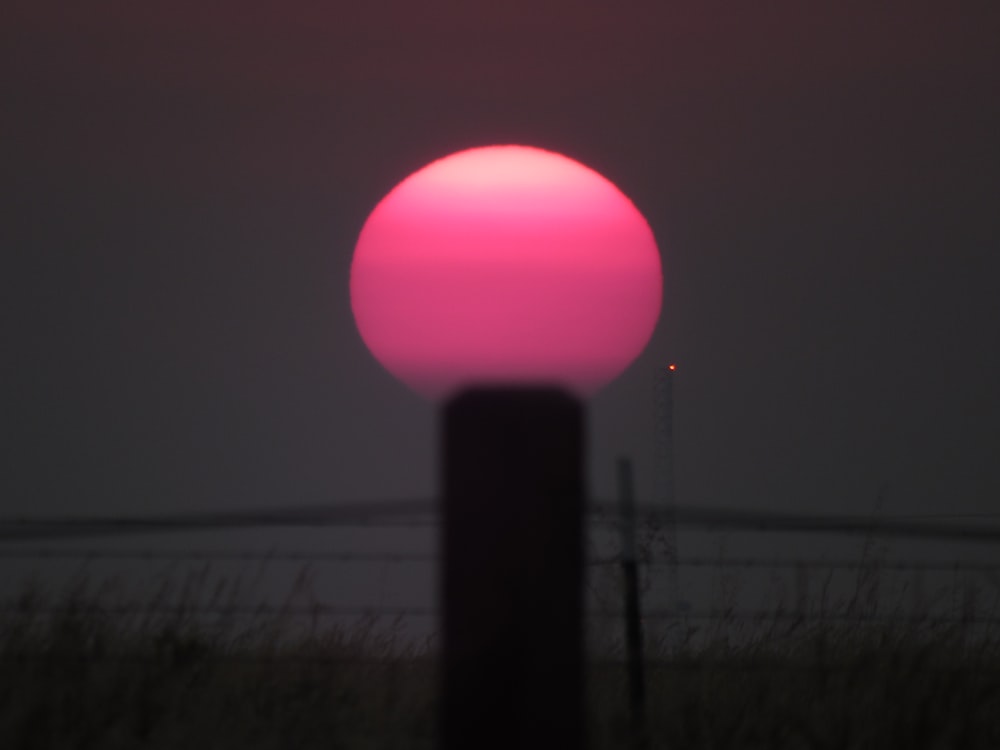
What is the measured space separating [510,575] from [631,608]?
3.00m

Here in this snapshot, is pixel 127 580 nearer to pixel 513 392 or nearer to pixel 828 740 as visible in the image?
pixel 828 740

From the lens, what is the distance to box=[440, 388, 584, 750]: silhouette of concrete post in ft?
9.07

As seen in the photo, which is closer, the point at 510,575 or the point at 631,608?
the point at 510,575

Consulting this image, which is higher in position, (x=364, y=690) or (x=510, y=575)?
(x=510, y=575)

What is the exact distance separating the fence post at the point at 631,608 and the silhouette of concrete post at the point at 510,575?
7.62 ft

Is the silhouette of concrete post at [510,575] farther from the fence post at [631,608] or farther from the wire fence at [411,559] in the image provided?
the fence post at [631,608]

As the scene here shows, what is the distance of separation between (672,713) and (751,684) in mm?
547

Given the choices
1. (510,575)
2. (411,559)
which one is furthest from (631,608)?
(510,575)

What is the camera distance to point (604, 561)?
6.16 m

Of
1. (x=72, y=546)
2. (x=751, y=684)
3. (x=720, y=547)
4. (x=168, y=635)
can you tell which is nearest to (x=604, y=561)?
(x=751, y=684)

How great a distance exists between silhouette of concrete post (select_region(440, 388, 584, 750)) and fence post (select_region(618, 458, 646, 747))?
232 centimetres

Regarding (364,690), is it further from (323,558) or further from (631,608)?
(631,608)

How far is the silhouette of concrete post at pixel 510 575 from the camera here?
2764mm

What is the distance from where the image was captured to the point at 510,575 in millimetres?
2779
